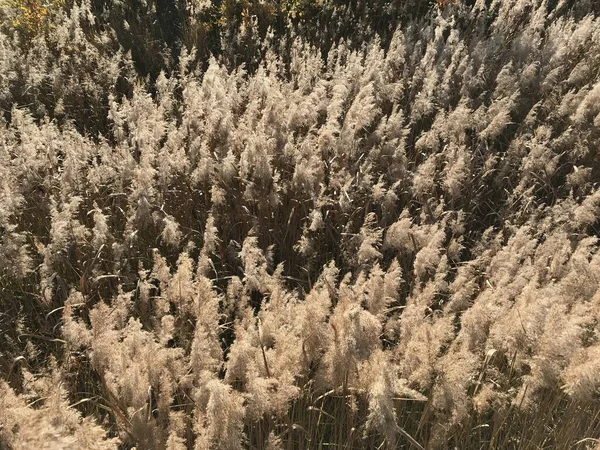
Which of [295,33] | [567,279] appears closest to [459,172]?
[567,279]

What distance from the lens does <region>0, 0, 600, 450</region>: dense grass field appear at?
1.93m

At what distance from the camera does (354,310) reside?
71.7 inches

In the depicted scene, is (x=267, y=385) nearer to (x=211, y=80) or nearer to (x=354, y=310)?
(x=354, y=310)

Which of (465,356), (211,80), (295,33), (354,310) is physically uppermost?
(295,33)

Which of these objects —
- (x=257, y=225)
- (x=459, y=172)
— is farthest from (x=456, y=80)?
(x=257, y=225)

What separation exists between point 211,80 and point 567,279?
97.7 inches

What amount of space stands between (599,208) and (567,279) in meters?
0.90

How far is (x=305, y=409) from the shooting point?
89.7 inches

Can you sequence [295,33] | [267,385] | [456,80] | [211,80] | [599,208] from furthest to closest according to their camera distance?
1. [295,33]
2. [456,80]
3. [211,80]
4. [599,208]
5. [267,385]

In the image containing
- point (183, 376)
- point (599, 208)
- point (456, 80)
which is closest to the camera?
point (183, 376)

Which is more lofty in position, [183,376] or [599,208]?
[599,208]

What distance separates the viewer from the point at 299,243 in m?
3.26

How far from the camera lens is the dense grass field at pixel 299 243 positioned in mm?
1928

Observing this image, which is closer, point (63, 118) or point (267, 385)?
point (267, 385)
